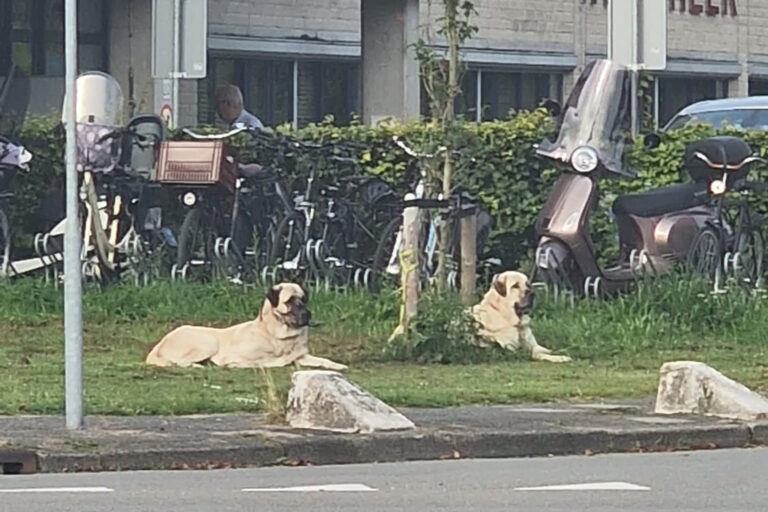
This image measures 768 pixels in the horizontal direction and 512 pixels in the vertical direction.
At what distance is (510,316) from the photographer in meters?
16.2

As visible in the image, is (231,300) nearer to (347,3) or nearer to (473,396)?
(473,396)

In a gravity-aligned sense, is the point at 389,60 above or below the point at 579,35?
below

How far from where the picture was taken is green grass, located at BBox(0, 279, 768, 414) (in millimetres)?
13734

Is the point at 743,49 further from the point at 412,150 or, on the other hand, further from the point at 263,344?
the point at 263,344

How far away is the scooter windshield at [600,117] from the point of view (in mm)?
19422

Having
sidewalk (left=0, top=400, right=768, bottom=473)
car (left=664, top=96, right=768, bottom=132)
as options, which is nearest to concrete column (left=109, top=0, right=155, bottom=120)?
car (left=664, top=96, right=768, bottom=132)

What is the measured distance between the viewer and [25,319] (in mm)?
17672

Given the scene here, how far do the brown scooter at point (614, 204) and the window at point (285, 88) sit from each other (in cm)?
1006

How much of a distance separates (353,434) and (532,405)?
2.13 m

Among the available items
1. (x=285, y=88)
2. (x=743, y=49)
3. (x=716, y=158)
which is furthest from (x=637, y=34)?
(x=743, y=49)

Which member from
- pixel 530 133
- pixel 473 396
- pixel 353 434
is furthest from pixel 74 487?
pixel 530 133

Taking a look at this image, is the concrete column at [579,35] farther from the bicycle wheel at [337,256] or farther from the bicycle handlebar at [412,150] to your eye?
the bicycle wheel at [337,256]

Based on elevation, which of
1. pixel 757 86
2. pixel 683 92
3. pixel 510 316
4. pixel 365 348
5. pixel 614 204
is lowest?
pixel 365 348

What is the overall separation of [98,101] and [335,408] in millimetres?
8761
